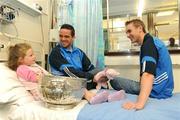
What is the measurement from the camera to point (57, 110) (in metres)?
1.36

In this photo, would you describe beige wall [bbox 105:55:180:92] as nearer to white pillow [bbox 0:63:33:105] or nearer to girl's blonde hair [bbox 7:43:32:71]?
girl's blonde hair [bbox 7:43:32:71]

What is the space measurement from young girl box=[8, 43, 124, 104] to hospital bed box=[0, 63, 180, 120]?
2.3 inches

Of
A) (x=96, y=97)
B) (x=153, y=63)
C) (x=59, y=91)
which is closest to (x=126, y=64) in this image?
(x=153, y=63)

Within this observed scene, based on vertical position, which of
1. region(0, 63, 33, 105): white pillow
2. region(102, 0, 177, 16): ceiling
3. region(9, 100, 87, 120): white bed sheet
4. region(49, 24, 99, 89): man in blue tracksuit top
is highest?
region(102, 0, 177, 16): ceiling

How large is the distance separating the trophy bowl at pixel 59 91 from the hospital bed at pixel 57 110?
4cm

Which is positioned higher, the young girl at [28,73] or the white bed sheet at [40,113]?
the young girl at [28,73]

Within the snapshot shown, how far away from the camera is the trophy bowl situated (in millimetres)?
1372

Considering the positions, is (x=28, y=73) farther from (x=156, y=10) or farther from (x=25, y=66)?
(x=156, y=10)

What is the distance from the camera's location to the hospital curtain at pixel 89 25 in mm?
2656

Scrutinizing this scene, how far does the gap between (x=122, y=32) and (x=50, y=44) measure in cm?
97

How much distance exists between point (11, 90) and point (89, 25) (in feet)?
4.76

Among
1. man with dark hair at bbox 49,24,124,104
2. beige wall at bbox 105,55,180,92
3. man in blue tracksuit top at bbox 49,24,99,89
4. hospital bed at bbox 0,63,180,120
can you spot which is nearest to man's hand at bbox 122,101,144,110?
hospital bed at bbox 0,63,180,120

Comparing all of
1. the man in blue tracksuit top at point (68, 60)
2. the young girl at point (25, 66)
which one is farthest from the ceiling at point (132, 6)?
the young girl at point (25, 66)

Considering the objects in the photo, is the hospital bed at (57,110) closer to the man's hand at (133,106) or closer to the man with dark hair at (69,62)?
the man's hand at (133,106)
